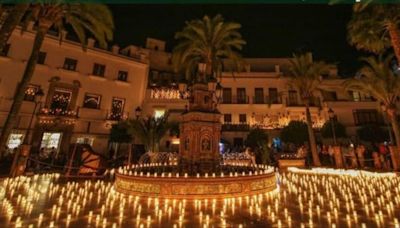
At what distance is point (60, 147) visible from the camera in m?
22.9

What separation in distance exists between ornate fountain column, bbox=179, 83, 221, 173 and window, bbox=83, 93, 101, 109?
18856mm

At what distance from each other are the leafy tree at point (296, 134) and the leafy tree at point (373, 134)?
871cm

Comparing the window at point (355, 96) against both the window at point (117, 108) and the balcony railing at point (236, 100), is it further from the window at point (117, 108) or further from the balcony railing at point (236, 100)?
the window at point (117, 108)

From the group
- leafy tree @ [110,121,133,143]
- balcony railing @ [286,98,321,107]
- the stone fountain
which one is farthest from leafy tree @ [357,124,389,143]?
leafy tree @ [110,121,133,143]

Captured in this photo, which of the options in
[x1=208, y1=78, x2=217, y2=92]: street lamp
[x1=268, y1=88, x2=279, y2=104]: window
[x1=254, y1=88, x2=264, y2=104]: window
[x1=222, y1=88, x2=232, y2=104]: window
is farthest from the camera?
[x1=222, y1=88, x2=232, y2=104]: window

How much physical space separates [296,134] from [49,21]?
25.8m

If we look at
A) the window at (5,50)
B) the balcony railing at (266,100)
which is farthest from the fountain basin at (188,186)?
the balcony railing at (266,100)

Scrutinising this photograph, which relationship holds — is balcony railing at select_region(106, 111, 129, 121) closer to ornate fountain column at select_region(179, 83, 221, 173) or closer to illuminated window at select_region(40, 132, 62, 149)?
illuminated window at select_region(40, 132, 62, 149)

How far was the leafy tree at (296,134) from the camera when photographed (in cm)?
2597

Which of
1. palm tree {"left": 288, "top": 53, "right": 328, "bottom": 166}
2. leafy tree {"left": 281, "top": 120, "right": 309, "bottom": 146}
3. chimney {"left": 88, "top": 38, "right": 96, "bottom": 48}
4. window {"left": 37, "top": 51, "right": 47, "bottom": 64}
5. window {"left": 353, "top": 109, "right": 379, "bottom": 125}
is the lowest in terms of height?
Answer: leafy tree {"left": 281, "top": 120, "right": 309, "bottom": 146}

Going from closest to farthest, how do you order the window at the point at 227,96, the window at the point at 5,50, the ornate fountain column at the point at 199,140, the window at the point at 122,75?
the ornate fountain column at the point at 199,140 → the window at the point at 5,50 → the window at the point at 122,75 → the window at the point at 227,96

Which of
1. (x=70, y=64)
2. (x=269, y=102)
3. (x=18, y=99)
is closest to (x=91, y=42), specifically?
(x=70, y=64)

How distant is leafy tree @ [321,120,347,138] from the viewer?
27.9m

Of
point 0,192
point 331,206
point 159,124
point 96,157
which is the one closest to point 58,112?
point 159,124
